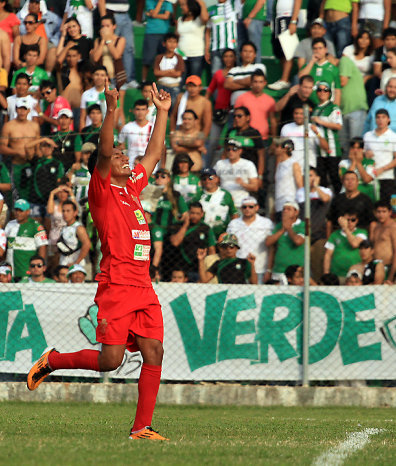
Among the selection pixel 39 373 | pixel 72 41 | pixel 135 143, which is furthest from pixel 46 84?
pixel 39 373

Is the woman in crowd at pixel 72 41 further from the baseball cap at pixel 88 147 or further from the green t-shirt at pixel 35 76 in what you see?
the baseball cap at pixel 88 147

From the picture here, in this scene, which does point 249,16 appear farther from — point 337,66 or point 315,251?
point 315,251

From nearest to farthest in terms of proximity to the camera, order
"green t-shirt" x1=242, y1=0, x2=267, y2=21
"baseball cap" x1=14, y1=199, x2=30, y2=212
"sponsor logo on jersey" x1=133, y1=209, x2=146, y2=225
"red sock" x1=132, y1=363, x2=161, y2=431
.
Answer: "red sock" x1=132, y1=363, x2=161, y2=431, "sponsor logo on jersey" x1=133, y1=209, x2=146, y2=225, "baseball cap" x1=14, y1=199, x2=30, y2=212, "green t-shirt" x1=242, y1=0, x2=267, y2=21

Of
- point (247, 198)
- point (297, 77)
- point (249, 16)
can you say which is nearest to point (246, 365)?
point (247, 198)

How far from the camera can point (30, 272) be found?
1205 centimetres

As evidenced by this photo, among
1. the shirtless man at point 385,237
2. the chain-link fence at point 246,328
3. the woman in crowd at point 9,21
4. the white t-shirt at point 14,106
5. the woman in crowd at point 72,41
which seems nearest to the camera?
the chain-link fence at point 246,328

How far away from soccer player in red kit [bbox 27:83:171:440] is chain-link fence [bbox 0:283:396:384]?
4587mm

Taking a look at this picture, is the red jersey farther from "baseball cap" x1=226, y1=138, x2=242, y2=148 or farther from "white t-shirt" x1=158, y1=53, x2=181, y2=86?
"white t-shirt" x1=158, y1=53, x2=181, y2=86

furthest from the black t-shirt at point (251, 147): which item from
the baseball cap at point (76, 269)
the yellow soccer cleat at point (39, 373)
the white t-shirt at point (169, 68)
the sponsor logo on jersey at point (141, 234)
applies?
the yellow soccer cleat at point (39, 373)

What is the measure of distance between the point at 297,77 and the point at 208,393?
6349mm

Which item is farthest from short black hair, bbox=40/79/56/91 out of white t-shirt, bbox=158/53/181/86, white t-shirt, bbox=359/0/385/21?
white t-shirt, bbox=359/0/385/21

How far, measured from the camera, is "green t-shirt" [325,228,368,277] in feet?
39.6

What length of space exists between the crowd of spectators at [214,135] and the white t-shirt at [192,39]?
0.03 metres

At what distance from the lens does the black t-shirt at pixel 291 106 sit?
46.9 feet
